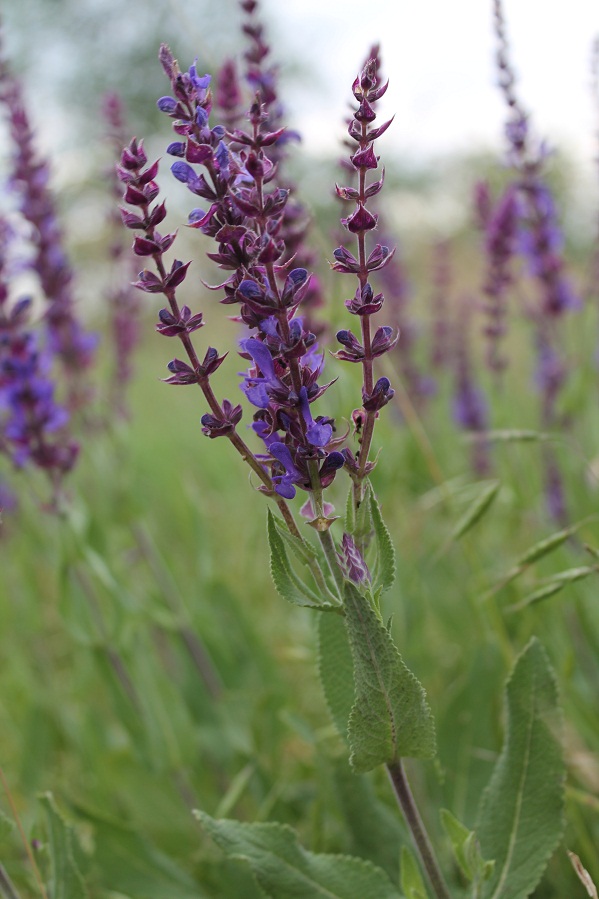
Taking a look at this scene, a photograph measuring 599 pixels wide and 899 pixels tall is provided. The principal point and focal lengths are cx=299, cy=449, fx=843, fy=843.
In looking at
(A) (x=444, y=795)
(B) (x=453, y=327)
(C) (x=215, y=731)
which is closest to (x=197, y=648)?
(C) (x=215, y=731)

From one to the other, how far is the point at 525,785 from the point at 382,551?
49 cm

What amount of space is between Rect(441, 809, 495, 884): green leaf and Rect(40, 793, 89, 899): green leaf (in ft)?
1.88

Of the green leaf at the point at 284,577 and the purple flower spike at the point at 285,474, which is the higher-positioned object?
the purple flower spike at the point at 285,474

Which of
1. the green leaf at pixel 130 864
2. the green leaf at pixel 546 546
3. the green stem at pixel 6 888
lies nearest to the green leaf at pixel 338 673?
the green leaf at pixel 546 546

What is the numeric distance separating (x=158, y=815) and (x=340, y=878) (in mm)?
825

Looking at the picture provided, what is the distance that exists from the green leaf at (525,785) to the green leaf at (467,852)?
0.34 ft

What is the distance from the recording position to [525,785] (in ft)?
3.95

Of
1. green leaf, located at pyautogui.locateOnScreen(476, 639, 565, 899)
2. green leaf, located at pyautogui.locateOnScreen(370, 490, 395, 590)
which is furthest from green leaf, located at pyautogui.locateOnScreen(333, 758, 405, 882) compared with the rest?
green leaf, located at pyautogui.locateOnScreen(370, 490, 395, 590)

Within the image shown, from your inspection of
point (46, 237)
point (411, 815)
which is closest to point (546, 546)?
point (411, 815)

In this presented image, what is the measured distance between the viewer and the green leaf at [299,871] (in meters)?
1.14

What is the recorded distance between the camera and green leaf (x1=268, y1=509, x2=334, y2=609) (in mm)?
926

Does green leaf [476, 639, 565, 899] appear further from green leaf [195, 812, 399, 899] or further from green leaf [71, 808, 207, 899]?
green leaf [71, 808, 207, 899]

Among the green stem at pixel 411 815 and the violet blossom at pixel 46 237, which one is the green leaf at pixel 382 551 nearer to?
the green stem at pixel 411 815

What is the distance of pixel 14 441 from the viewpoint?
6.21ft
